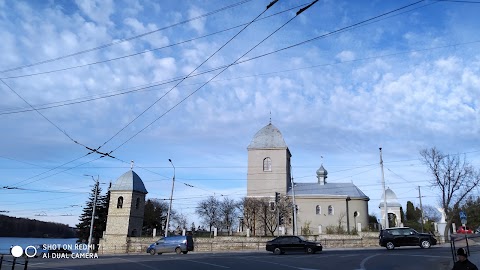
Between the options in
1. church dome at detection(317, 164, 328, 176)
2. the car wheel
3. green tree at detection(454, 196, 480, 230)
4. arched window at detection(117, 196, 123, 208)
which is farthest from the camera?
church dome at detection(317, 164, 328, 176)

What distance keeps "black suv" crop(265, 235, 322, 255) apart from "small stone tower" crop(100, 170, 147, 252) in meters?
29.4

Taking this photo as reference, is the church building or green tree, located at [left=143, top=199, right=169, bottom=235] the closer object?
the church building

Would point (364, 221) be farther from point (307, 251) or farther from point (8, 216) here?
point (8, 216)

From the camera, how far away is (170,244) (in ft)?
116

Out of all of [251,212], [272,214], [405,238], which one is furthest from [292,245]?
[251,212]

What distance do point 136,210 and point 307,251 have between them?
35840 millimetres

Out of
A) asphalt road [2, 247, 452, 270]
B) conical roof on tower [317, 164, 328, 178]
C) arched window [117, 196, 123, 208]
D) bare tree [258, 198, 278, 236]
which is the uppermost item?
conical roof on tower [317, 164, 328, 178]

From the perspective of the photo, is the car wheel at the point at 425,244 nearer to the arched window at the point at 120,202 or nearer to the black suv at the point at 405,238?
the black suv at the point at 405,238

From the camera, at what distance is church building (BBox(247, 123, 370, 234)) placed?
64.0 m

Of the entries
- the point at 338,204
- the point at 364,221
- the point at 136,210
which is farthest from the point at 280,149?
the point at 136,210

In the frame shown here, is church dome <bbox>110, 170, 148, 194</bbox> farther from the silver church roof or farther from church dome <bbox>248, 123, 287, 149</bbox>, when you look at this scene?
the silver church roof

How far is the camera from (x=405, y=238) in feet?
100

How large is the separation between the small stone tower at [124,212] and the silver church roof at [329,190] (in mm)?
24138

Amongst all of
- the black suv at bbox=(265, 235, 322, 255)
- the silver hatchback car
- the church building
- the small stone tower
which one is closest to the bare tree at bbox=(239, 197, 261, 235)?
the church building
